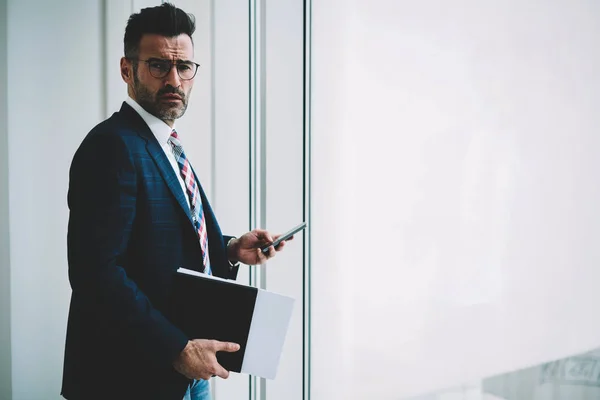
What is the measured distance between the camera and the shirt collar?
113 centimetres

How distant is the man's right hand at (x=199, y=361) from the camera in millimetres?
996

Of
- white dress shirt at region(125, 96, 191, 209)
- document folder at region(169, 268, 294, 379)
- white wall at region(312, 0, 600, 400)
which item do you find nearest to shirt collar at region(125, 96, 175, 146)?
white dress shirt at region(125, 96, 191, 209)

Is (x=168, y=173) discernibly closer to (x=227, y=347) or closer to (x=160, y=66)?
(x=160, y=66)

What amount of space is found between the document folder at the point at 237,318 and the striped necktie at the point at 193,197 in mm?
104

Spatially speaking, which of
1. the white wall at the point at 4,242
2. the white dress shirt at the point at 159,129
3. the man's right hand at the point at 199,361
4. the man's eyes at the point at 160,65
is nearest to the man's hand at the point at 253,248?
the white dress shirt at the point at 159,129

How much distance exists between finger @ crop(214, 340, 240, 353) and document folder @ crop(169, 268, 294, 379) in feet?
0.11

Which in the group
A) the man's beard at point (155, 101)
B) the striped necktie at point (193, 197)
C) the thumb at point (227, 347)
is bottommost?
the thumb at point (227, 347)

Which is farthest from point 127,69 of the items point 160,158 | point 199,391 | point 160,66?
point 199,391

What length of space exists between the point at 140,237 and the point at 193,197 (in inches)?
6.3

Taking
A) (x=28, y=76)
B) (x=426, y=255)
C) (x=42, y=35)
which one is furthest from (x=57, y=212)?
(x=426, y=255)

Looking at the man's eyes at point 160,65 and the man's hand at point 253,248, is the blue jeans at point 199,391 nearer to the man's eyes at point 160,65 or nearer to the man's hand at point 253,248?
the man's hand at point 253,248

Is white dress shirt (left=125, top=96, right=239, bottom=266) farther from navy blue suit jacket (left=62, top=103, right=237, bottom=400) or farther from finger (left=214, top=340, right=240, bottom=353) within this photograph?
finger (left=214, top=340, right=240, bottom=353)

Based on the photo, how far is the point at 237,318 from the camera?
41.5 inches

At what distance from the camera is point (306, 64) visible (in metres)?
1.88
